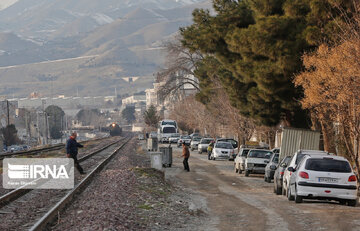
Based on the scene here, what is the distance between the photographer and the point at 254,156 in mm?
41125

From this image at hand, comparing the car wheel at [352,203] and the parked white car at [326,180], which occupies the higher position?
the parked white car at [326,180]

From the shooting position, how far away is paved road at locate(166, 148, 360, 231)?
18.2 meters

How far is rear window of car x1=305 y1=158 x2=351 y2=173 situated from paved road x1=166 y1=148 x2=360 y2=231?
1165 mm

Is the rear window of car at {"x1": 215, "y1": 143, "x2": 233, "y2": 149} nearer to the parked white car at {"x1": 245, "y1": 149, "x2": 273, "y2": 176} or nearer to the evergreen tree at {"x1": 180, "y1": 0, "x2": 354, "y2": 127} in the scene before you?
the evergreen tree at {"x1": 180, "y1": 0, "x2": 354, "y2": 127}

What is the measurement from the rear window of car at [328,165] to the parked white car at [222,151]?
36.9 metres

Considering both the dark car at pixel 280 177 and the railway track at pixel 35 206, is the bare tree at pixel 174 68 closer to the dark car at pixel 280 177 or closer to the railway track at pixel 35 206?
the dark car at pixel 280 177

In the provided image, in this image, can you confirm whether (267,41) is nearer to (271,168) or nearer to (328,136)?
(271,168)

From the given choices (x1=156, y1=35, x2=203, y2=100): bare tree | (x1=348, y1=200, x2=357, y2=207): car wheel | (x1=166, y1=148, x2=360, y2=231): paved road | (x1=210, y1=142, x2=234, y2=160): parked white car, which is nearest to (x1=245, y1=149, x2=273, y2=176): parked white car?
(x1=166, y1=148, x2=360, y2=231): paved road

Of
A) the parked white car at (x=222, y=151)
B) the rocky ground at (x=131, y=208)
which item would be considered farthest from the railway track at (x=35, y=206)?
the parked white car at (x=222, y=151)

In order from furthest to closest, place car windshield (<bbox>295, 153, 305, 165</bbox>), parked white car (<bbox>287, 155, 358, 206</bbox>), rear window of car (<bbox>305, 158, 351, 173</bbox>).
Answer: car windshield (<bbox>295, 153, 305, 165</bbox>)
rear window of car (<bbox>305, 158, 351, 173</bbox>)
parked white car (<bbox>287, 155, 358, 206</bbox>)

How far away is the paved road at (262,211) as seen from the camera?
59.9 ft

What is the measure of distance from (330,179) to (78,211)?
8.17 metres

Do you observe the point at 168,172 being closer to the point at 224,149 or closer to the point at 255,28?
the point at 255,28

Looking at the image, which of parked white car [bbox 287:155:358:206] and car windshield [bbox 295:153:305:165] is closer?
parked white car [bbox 287:155:358:206]
